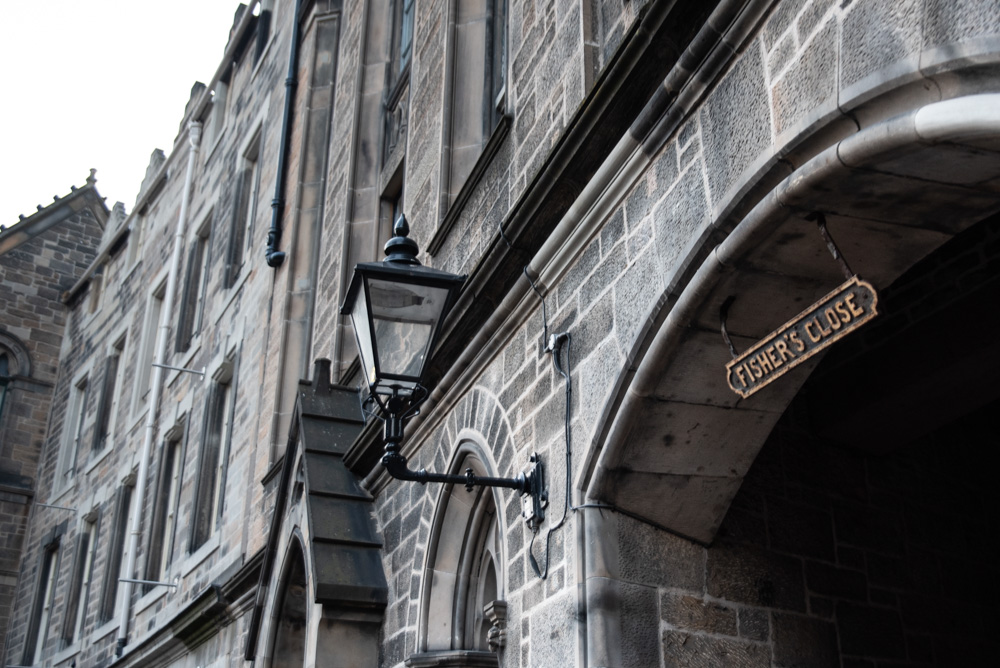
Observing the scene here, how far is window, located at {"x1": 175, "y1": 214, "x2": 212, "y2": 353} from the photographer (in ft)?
52.8

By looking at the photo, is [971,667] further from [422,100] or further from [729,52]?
[422,100]

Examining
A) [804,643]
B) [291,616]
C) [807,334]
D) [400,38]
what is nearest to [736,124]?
[807,334]

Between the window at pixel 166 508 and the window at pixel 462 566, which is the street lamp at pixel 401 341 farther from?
the window at pixel 166 508

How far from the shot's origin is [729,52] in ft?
13.0

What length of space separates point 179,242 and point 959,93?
1595cm

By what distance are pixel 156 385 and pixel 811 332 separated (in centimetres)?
1397

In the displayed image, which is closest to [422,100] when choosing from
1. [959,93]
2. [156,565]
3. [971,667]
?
[971,667]

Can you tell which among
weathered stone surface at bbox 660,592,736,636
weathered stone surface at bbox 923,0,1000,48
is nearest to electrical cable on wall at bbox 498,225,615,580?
weathered stone surface at bbox 660,592,736,636

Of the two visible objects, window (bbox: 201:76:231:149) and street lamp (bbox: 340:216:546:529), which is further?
window (bbox: 201:76:231:149)

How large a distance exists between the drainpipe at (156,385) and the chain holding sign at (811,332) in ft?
40.0

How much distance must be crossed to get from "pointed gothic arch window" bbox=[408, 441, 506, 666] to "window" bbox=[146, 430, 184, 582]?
26.2 ft

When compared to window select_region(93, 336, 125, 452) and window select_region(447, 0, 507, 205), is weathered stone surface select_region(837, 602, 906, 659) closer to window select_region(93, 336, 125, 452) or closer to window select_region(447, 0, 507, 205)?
window select_region(447, 0, 507, 205)

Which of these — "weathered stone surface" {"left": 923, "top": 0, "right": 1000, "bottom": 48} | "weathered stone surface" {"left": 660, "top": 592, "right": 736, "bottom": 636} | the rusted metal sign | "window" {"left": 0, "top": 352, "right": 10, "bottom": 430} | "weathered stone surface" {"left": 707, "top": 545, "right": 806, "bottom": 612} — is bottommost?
"weathered stone surface" {"left": 660, "top": 592, "right": 736, "bottom": 636}

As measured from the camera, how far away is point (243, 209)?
50.4ft
